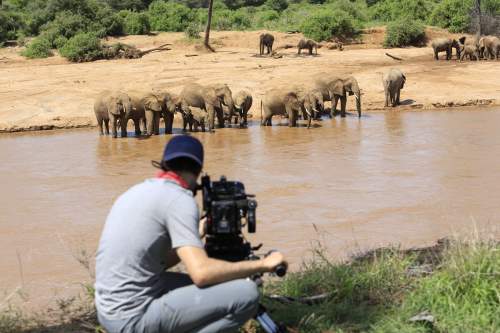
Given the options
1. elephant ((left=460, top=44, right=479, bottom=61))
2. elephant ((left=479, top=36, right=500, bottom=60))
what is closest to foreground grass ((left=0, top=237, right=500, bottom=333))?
elephant ((left=460, top=44, right=479, bottom=61))

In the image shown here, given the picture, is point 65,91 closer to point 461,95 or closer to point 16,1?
point 461,95

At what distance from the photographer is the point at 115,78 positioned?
22.4 m

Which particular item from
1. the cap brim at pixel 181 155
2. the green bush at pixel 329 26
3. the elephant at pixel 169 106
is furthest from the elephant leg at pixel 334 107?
the cap brim at pixel 181 155

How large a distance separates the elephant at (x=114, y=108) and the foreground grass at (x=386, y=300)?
11.2 m

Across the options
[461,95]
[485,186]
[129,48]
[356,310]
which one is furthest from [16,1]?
[356,310]

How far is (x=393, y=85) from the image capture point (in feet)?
66.9

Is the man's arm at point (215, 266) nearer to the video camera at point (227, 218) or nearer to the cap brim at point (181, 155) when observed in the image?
the video camera at point (227, 218)

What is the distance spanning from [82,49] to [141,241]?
2330 cm

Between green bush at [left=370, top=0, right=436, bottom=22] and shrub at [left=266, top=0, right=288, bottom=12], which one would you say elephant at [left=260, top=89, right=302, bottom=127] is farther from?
shrub at [left=266, top=0, right=288, bottom=12]

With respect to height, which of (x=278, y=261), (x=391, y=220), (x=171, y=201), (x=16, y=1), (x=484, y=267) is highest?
(x=16, y=1)

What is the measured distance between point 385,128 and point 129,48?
1284cm

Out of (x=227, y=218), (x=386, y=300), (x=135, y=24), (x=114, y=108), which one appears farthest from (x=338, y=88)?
(x=227, y=218)

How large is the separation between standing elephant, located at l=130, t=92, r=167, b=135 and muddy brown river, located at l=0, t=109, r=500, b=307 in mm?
481

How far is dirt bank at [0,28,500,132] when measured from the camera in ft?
63.6
